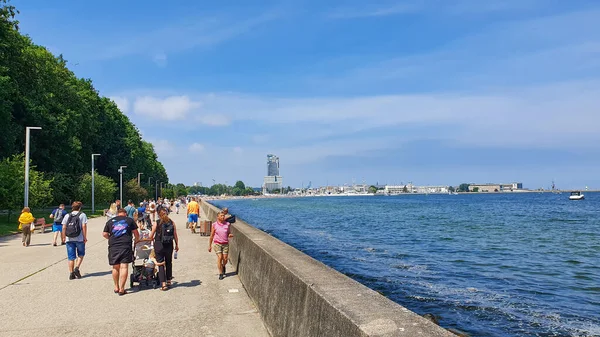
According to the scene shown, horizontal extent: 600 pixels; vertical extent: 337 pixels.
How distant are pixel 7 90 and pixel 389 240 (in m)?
28.2

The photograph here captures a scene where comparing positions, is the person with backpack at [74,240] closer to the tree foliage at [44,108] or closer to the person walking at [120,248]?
the person walking at [120,248]

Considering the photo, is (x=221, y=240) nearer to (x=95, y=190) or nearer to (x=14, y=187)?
(x=14, y=187)

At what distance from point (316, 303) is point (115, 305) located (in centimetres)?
466

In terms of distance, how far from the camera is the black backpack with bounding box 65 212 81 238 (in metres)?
10.5

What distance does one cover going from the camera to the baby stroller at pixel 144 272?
935cm

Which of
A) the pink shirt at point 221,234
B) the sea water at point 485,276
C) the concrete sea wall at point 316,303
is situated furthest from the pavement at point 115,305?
the sea water at point 485,276

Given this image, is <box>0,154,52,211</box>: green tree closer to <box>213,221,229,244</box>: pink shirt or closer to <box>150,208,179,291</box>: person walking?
<box>213,221,229,244</box>: pink shirt

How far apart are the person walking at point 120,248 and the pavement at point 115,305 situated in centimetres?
32

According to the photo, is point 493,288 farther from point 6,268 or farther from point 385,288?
point 6,268

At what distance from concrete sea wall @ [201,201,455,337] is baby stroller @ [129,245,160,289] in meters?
2.20

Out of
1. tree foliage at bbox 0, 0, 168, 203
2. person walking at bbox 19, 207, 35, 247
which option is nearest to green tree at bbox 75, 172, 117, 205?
tree foliage at bbox 0, 0, 168, 203

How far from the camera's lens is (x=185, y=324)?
667 centimetres

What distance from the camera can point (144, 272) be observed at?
9414mm

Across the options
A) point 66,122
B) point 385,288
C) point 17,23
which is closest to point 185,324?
point 385,288
